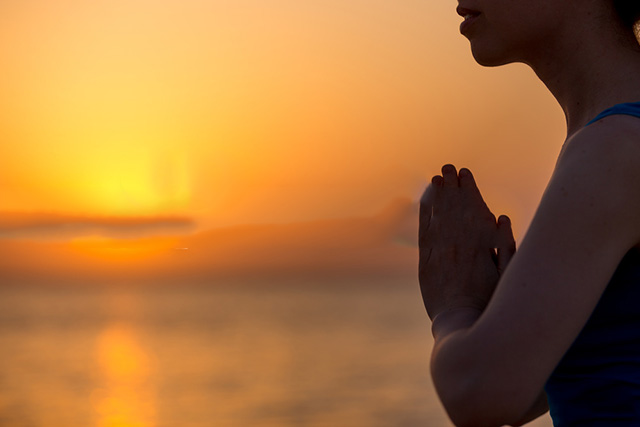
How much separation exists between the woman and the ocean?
162 inches

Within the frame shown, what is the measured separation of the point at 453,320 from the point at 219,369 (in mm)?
16599

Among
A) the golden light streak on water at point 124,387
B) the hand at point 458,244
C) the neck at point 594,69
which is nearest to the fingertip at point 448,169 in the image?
the hand at point 458,244

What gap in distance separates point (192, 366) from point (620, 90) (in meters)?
17.8

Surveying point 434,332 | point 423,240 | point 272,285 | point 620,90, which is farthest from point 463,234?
point 272,285

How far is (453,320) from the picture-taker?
4.37 ft

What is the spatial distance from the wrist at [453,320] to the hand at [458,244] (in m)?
0.02

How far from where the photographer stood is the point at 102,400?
538 inches

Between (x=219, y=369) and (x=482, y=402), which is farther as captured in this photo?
(x=219, y=369)

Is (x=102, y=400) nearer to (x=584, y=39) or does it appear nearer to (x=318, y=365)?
(x=318, y=365)

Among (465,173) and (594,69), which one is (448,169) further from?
(594,69)

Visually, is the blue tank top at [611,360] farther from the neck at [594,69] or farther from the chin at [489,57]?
the chin at [489,57]

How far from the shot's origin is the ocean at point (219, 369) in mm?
12195

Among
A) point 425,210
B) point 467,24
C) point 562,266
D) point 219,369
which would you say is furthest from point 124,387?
point 562,266

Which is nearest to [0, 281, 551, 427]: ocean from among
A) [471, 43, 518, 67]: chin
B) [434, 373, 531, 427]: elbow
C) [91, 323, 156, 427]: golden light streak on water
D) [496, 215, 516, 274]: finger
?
[91, 323, 156, 427]: golden light streak on water
